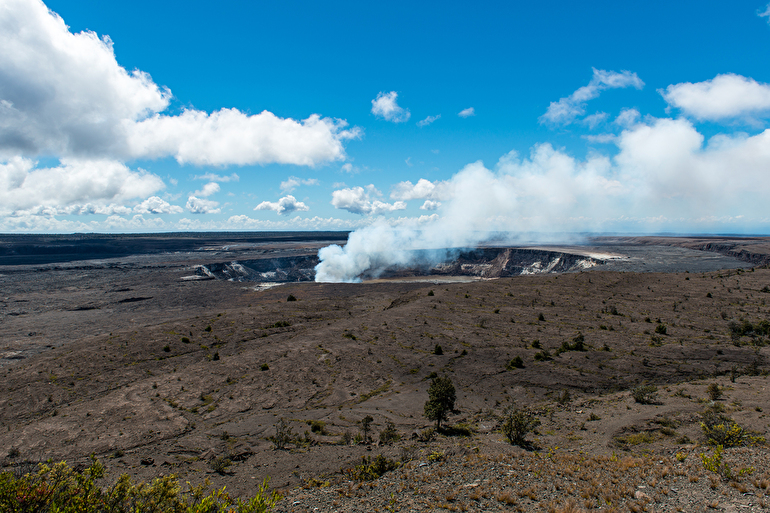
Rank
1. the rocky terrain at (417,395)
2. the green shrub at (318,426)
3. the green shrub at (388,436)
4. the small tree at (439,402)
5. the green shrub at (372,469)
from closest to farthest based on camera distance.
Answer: the rocky terrain at (417,395) < the green shrub at (372,469) < the green shrub at (388,436) < the green shrub at (318,426) < the small tree at (439,402)

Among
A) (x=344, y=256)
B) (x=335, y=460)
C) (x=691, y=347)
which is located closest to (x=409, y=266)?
(x=344, y=256)

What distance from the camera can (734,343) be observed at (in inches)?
1192

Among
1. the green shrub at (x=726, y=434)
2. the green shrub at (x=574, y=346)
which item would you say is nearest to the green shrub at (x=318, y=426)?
the green shrub at (x=726, y=434)

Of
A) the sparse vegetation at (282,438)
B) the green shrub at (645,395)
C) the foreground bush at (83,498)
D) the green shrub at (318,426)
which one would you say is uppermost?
the foreground bush at (83,498)

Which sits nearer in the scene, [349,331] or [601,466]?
[601,466]

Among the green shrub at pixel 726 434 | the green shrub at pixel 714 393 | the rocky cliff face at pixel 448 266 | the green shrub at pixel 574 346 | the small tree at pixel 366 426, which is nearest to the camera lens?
the green shrub at pixel 726 434

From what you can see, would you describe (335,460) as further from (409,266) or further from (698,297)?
(409,266)

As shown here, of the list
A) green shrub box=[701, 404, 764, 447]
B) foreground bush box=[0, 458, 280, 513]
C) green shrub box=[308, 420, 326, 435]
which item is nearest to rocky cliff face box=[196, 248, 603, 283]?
green shrub box=[701, 404, 764, 447]

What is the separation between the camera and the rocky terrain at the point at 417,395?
1245 cm

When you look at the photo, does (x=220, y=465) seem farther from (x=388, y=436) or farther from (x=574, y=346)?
(x=574, y=346)

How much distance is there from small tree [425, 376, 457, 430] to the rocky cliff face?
91436mm

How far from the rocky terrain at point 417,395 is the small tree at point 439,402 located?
33.0 inches

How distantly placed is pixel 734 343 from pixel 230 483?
4030cm

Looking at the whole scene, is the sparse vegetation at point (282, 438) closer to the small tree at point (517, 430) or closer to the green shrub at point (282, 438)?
the green shrub at point (282, 438)
